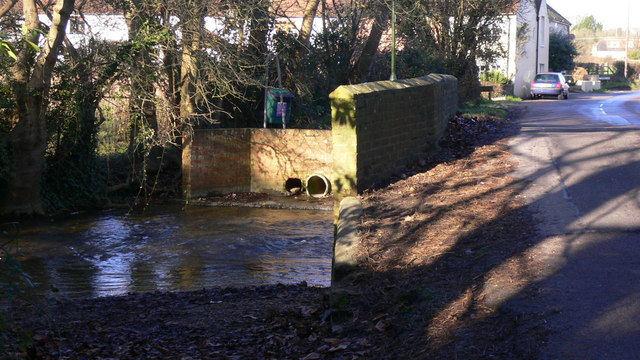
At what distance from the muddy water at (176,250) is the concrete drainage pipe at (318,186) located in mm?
1718

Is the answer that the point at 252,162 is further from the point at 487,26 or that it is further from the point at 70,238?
the point at 487,26

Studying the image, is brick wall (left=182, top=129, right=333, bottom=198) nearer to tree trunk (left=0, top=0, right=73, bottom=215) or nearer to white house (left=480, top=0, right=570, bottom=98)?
tree trunk (left=0, top=0, right=73, bottom=215)

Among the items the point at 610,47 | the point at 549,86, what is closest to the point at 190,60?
the point at 549,86

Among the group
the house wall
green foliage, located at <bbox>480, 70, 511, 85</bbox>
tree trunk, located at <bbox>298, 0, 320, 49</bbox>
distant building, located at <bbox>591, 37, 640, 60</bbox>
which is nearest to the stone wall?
tree trunk, located at <bbox>298, 0, 320, 49</bbox>

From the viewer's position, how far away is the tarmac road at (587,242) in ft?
15.2

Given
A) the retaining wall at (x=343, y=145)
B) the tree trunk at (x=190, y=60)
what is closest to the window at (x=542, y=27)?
the retaining wall at (x=343, y=145)

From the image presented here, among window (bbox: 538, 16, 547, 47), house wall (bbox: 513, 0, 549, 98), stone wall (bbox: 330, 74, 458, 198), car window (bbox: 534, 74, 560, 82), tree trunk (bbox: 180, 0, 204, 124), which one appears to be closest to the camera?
stone wall (bbox: 330, 74, 458, 198)

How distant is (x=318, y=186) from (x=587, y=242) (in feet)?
37.0

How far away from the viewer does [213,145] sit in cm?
1691

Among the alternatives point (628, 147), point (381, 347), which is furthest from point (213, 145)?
point (381, 347)

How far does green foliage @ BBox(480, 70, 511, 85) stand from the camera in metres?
44.9

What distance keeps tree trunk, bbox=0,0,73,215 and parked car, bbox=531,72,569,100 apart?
113 feet

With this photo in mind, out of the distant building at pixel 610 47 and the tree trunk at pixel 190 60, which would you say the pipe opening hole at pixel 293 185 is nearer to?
the tree trunk at pixel 190 60

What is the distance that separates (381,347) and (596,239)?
2.78m
